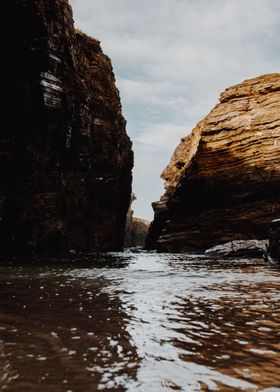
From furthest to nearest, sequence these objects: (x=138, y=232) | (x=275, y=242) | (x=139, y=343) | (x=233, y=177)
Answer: (x=138, y=232) < (x=233, y=177) < (x=275, y=242) < (x=139, y=343)

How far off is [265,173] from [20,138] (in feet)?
62.3

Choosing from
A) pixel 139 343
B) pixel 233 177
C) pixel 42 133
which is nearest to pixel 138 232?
pixel 233 177

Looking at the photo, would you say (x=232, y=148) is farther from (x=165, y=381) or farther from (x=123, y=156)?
(x=165, y=381)

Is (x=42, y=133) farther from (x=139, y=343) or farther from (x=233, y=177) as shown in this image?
(x=139, y=343)

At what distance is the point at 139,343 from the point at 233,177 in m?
29.8

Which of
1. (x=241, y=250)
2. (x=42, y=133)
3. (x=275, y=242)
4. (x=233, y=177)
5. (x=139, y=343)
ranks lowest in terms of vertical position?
(x=139, y=343)

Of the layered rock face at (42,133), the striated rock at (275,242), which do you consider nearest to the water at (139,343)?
the striated rock at (275,242)

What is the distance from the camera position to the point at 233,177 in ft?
106

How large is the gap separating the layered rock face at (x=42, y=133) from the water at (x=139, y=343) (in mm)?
20621

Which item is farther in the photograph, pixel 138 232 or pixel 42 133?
pixel 138 232

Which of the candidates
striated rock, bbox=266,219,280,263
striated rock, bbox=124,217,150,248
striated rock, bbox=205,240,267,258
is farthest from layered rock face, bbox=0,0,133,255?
striated rock, bbox=124,217,150,248

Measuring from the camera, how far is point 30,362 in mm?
3023

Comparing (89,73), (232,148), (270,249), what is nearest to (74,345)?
(270,249)

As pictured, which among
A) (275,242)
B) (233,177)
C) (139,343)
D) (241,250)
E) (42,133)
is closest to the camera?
(139,343)
